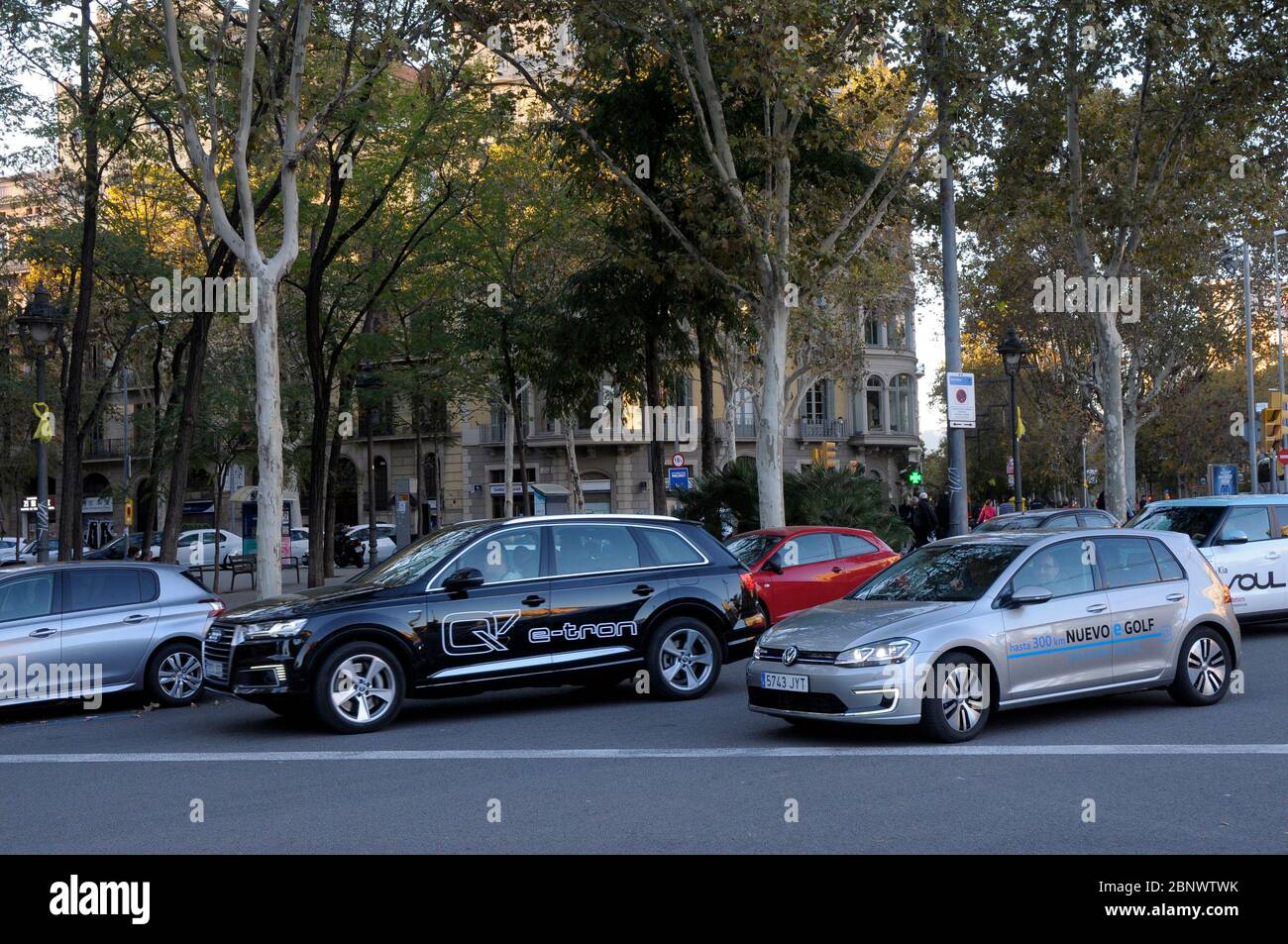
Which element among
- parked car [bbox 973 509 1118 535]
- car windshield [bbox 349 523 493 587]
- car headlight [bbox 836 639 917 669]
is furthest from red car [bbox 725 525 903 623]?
car headlight [bbox 836 639 917 669]

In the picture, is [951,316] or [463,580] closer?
[463,580]

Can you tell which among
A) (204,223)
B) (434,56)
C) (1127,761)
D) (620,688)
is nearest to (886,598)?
(1127,761)

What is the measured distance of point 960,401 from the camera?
20.6 metres

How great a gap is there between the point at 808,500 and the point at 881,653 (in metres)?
15.6

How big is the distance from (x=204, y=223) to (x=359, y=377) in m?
9.16

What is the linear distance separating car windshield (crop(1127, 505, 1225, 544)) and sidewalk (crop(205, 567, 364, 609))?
573 inches

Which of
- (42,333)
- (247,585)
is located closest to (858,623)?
(42,333)

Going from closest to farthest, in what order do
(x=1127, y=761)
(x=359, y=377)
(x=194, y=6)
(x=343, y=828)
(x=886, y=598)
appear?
(x=343, y=828)
(x=1127, y=761)
(x=886, y=598)
(x=194, y=6)
(x=359, y=377)

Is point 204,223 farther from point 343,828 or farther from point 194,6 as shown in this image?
point 343,828

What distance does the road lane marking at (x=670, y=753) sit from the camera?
9383 mm

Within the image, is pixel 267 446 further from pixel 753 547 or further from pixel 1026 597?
pixel 1026 597

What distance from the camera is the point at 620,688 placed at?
45.6 feet

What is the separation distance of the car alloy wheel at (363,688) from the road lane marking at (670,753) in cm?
86

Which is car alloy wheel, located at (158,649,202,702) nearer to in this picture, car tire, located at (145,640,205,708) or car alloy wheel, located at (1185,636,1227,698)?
car tire, located at (145,640,205,708)
